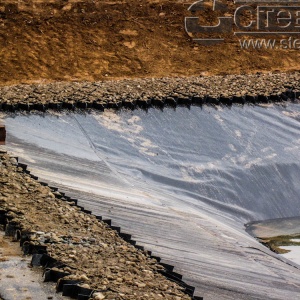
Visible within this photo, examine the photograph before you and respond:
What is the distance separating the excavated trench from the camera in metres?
10.4

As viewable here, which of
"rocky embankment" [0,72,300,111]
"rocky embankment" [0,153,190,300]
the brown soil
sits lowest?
"rocky embankment" [0,153,190,300]

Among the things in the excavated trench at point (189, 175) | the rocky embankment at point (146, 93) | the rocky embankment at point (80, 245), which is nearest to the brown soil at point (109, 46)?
the rocky embankment at point (146, 93)

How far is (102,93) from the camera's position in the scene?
54.0ft

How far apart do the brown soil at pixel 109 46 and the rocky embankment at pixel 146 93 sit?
5.39 metres

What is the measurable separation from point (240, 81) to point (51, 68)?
256 inches

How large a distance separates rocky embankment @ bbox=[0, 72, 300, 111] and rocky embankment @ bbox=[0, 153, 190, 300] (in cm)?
474

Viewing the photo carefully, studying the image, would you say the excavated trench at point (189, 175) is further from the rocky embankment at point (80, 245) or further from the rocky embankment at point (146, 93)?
the rocky embankment at point (80, 245)

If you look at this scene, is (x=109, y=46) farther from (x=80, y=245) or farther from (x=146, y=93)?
(x=80, y=245)

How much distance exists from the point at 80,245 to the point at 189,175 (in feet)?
20.5

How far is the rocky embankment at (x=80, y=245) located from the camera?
7.92m

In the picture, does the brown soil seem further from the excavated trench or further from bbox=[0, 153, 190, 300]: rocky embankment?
bbox=[0, 153, 190, 300]: rocky embankment

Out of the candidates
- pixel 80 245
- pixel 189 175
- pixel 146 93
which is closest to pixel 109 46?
pixel 146 93

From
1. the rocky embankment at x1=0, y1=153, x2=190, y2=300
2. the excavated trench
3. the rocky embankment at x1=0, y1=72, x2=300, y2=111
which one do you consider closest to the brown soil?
the rocky embankment at x1=0, y1=72, x2=300, y2=111

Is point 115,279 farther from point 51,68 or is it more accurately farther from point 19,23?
point 19,23
